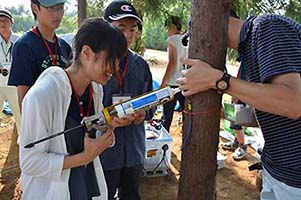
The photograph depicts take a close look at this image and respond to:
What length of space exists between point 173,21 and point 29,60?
231 cm

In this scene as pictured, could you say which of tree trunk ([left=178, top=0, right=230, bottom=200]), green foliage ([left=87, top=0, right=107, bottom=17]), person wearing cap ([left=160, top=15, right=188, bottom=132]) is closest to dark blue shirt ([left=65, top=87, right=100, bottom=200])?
tree trunk ([left=178, top=0, right=230, bottom=200])

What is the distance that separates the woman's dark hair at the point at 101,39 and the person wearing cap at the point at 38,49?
706 millimetres

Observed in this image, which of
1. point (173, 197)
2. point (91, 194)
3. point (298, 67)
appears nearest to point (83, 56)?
point (91, 194)

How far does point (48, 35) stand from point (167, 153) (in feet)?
5.36

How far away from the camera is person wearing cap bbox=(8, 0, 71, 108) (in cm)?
178

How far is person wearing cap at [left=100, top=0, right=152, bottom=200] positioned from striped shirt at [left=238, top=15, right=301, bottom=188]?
2.44 ft

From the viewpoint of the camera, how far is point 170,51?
3771 millimetres

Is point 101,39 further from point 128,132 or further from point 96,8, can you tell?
point 96,8

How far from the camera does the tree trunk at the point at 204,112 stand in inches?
47.6

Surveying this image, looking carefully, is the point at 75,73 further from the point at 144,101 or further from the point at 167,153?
the point at 167,153

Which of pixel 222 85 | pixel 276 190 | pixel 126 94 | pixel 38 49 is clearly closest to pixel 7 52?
pixel 38 49

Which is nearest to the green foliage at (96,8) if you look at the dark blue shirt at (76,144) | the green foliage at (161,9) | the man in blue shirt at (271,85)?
the green foliage at (161,9)

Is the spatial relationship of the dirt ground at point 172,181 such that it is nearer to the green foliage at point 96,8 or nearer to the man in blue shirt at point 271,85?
the man in blue shirt at point 271,85

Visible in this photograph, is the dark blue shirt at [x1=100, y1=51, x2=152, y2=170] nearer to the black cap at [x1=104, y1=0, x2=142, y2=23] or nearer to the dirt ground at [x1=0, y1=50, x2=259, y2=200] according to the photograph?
the black cap at [x1=104, y1=0, x2=142, y2=23]
